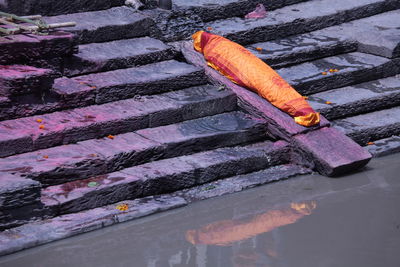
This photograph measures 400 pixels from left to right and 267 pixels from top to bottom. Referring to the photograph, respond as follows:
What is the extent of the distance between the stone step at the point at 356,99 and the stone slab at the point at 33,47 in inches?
89.8

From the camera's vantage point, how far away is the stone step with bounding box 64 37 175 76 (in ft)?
22.6

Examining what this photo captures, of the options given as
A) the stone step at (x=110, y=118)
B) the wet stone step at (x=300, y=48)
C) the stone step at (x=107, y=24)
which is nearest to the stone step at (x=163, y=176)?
the stone step at (x=110, y=118)

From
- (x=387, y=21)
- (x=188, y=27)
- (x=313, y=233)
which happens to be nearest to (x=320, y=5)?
(x=387, y=21)

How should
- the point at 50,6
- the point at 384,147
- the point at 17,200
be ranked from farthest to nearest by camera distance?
the point at 50,6 < the point at 384,147 < the point at 17,200

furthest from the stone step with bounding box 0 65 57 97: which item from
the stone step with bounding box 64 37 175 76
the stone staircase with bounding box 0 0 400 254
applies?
the stone step with bounding box 64 37 175 76

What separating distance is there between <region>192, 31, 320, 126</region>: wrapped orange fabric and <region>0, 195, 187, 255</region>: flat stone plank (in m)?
1.46

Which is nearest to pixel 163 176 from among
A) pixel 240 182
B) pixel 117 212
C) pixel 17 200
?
pixel 117 212

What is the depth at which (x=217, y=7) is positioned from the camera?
815 cm

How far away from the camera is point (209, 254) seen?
5.16 metres

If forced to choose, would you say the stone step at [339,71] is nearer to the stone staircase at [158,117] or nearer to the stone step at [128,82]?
the stone staircase at [158,117]

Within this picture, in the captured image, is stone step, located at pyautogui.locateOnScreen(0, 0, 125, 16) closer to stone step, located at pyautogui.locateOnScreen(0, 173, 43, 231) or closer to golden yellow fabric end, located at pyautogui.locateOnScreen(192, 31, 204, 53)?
golden yellow fabric end, located at pyautogui.locateOnScreen(192, 31, 204, 53)

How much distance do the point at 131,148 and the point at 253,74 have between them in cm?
149

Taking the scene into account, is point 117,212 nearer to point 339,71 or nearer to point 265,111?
point 265,111

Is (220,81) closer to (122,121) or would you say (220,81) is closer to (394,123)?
(122,121)
